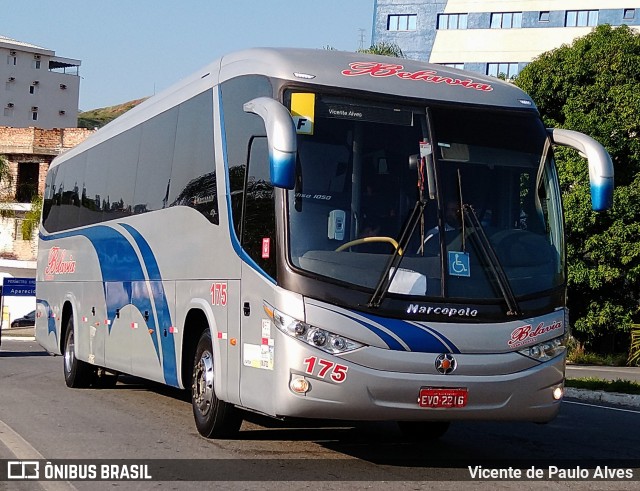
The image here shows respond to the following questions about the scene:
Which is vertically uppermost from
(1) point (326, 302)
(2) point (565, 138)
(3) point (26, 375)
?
(2) point (565, 138)

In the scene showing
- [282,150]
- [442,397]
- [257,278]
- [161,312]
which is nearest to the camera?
[282,150]

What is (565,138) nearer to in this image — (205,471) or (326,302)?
(326,302)

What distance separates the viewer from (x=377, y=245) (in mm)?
9250

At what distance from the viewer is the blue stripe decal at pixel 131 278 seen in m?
12.6

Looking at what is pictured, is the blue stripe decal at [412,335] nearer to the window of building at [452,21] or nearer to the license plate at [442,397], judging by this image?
the license plate at [442,397]

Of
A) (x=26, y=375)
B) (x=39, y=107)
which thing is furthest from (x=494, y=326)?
(x=39, y=107)

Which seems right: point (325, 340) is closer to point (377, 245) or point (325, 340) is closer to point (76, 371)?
point (377, 245)

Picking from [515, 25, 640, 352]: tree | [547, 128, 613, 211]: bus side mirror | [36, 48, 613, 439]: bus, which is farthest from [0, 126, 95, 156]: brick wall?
[547, 128, 613, 211]: bus side mirror

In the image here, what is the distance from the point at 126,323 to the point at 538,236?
6.57m

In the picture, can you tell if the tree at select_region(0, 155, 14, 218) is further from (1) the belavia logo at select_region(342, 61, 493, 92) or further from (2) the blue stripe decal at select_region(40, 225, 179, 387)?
(1) the belavia logo at select_region(342, 61, 493, 92)

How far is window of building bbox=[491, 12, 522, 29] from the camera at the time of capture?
229 ft

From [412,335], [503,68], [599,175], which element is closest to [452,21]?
[503,68]

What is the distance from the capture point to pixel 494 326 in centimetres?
930

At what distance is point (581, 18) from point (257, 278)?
6223 centimetres
